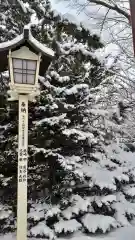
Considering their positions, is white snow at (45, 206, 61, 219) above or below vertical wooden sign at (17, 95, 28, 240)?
below

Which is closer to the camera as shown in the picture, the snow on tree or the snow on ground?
the snow on ground

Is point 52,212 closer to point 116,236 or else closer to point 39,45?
point 116,236

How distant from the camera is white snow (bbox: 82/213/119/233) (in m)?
6.63

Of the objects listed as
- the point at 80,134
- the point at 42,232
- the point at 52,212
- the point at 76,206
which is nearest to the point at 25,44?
the point at 80,134

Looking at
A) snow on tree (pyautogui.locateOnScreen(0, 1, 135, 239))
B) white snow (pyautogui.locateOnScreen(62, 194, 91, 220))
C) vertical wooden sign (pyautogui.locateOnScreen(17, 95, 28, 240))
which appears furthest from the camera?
snow on tree (pyautogui.locateOnScreen(0, 1, 135, 239))

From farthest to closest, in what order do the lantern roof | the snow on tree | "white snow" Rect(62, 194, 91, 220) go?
1. the snow on tree
2. "white snow" Rect(62, 194, 91, 220)
3. the lantern roof

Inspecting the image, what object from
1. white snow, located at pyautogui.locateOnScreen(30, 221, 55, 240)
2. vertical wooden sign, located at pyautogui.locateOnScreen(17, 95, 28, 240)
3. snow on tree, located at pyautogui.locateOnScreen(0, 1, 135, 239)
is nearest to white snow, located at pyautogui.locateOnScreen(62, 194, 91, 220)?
snow on tree, located at pyautogui.locateOnScreen(0, 1, 135, 239)

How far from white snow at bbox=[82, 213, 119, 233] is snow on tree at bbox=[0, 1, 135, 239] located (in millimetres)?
19

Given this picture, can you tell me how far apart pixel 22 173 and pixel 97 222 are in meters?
2.62

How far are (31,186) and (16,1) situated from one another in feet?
14.2

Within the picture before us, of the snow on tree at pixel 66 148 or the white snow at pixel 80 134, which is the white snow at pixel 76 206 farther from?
the white snow at pixel 80 134

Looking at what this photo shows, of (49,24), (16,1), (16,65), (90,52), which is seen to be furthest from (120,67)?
(16,65)

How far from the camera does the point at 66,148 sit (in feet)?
24.5

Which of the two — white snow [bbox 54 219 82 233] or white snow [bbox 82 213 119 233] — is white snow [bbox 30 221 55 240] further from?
white snow [bbox 82 213 119 233]
